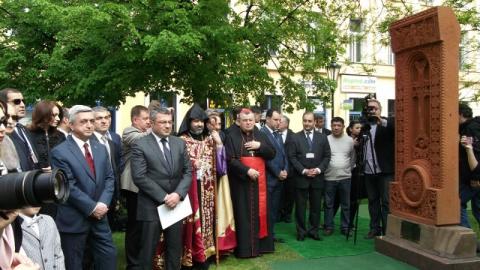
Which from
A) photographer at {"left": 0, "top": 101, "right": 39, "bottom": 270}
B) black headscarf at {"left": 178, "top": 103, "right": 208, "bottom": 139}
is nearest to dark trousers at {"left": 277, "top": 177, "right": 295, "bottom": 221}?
black headscarf at {"left": 178, "top": 103, "right": 208, "bottom": 139}

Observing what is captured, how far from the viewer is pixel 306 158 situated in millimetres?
6836

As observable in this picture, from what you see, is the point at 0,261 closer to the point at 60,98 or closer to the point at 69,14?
the point at 69,14

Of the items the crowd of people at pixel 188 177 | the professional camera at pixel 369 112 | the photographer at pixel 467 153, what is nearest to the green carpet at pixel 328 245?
the crowd of people at pixel 188 177

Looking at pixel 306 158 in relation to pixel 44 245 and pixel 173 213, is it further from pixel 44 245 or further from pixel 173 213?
pixel 44 245

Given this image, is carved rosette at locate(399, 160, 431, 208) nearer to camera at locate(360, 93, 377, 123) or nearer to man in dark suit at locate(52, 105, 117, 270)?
camera at locate(360, 93, 377, 123)

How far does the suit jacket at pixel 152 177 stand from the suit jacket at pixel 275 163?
6.55 feet

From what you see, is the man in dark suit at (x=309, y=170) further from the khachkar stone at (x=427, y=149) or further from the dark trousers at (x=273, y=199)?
the khachkar stone at (x=427, y=149)

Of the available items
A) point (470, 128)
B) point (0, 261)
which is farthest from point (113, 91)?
point (0, 261)

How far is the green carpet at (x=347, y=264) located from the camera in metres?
5.35

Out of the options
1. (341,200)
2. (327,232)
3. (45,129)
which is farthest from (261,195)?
(45,129)

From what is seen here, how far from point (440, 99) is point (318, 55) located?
352 centimetres

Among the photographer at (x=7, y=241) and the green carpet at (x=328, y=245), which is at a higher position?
the photographer at (x=7, y=241)

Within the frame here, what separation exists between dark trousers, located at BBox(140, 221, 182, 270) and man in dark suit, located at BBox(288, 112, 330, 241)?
8.03 ft

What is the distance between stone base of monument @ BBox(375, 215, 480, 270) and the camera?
4949 mm
